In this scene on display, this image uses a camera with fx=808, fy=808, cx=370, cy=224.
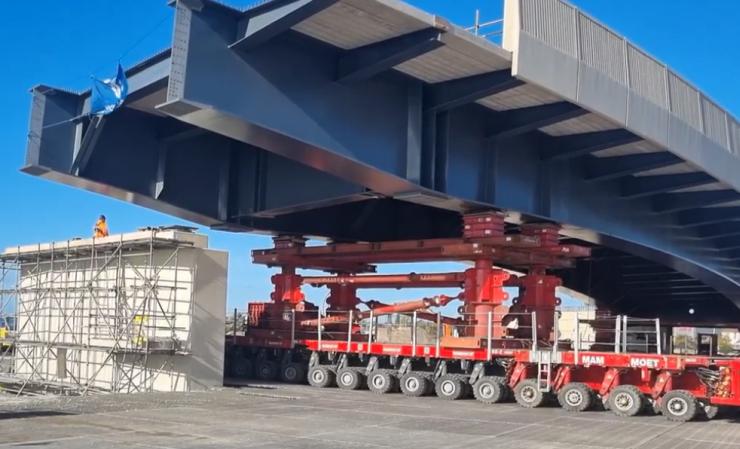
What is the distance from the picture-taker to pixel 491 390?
20281 mm

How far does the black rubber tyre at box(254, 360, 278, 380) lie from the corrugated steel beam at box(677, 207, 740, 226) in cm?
1514

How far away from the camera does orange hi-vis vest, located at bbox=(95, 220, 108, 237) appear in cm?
2447

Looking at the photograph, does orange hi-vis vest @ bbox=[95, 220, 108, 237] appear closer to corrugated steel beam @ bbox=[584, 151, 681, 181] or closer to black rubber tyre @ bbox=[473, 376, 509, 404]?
black rubber tyre @ bbox=[473, 376, 509, 404]

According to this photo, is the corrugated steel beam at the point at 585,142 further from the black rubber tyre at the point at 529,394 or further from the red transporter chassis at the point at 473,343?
the black rubber tyre at the point at 529,394

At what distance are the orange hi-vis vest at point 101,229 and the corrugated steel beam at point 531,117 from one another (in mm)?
12148

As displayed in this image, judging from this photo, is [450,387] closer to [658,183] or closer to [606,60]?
[606,60]

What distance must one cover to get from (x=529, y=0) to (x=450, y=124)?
11.8 ft

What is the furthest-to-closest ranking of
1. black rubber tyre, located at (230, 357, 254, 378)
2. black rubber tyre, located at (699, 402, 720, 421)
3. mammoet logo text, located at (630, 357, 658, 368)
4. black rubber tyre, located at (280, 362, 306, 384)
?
black rubber tyre, located at (230, 357, 254, 378) → black rubber tyre, located at (280, 362, 306, 384) → mammoet logo text, located at (630, 357, 658, 368) → black rubber tyre, located at (699, 402, 720, 421)

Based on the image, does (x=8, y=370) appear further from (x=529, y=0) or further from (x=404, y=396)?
(x=529, y=0)

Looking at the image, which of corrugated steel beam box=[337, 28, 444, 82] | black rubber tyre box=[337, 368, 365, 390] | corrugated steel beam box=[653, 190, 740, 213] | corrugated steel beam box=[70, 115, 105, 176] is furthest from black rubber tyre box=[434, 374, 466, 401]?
corrugated steel beam box=[70, 115, 105, 176]

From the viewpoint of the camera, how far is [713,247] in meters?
31.9

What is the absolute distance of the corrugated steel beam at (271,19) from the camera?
46.6ft

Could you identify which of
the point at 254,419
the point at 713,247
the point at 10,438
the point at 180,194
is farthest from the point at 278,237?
the point at 713,247

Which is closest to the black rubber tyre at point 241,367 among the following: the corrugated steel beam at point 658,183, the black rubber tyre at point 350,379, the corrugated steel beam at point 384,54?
the black rubber tyre at point 350,379
